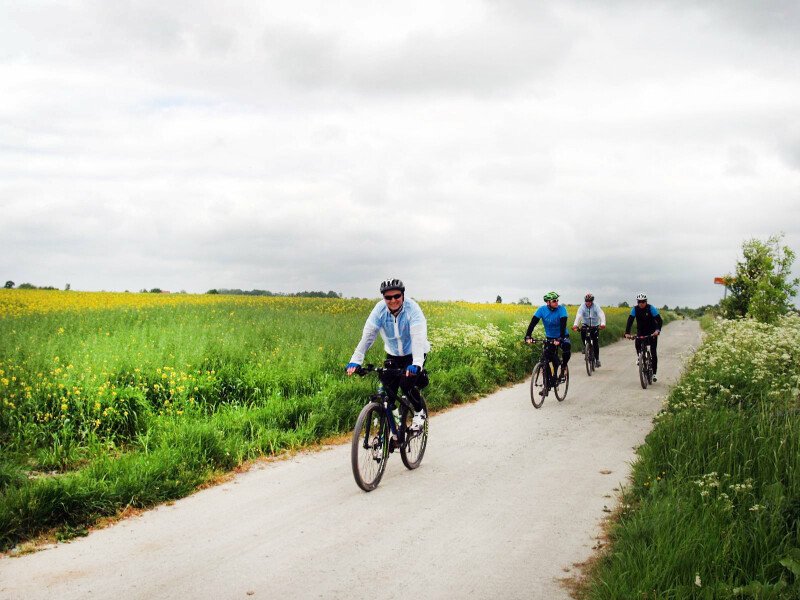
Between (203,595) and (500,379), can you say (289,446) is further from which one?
(500,379)

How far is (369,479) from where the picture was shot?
279 inches

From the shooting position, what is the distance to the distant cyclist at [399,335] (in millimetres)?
7293

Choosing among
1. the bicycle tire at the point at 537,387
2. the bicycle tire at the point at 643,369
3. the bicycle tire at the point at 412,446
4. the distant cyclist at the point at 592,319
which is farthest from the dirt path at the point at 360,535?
the distant cyclist at the point at 592,319

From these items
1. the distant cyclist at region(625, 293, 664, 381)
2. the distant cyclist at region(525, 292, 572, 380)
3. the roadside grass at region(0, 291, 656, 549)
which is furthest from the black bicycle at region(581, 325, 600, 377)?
the distant cyclist at region(525, 292, 572, 380)

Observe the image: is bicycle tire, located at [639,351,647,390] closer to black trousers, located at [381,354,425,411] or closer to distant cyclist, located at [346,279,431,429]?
black trousers, located at [381,354,425,411]

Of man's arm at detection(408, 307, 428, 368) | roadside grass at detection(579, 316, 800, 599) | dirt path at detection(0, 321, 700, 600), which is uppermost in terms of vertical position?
man's arm at detection(408, 307, 428, 368)

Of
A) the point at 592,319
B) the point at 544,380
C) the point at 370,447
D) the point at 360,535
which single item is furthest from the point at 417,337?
the point at 592,319

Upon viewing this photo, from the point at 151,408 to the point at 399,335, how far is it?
14.9 feet

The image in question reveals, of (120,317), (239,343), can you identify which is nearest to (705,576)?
(239,343)

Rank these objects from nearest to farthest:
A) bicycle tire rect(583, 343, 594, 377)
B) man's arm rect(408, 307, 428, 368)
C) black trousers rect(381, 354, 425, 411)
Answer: man's arm rect(408, 307, 428, 368), black trousers rect(381, 354, 425, 411), bicycle tire rect(583, 343, 594, 377)

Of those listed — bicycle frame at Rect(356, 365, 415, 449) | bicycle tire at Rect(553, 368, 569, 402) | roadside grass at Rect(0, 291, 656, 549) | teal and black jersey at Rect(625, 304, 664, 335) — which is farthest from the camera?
teal and black jersey at Rect(625, 304, 664, 335)

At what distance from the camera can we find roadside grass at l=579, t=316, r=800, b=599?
172 inches

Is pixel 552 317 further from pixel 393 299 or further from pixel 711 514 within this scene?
pixel 711 514

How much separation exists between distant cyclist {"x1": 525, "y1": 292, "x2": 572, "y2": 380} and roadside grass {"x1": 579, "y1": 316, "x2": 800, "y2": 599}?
4.35m
